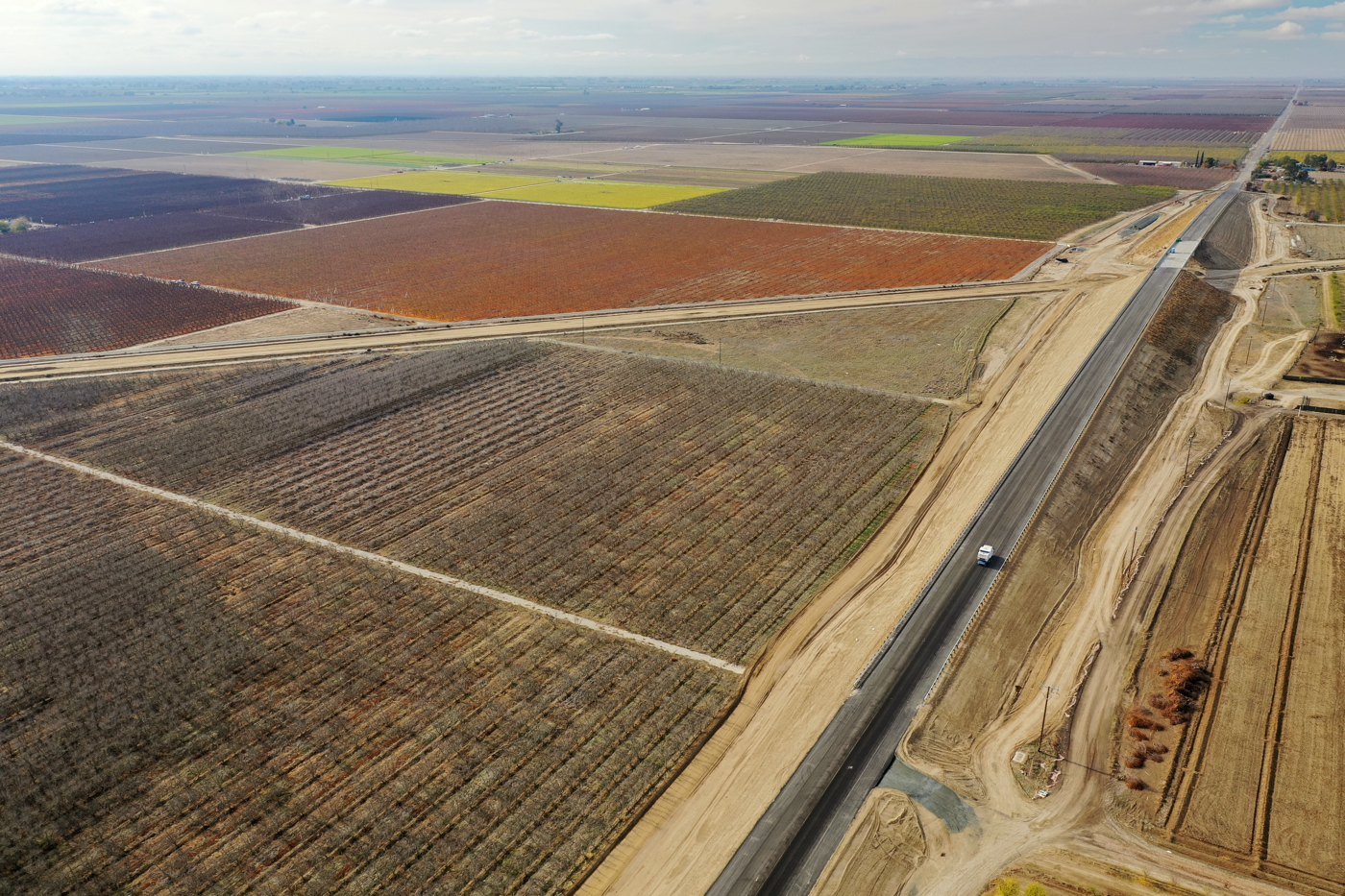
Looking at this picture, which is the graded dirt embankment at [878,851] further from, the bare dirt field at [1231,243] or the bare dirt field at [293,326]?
the bare dirt field at [1231,243]

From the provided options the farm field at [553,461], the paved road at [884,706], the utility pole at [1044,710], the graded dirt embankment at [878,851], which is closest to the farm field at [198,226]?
the farm field at [553,461]

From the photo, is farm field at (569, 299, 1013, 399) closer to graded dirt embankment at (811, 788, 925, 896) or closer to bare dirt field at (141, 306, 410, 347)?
bare dirt field at (141, 306, 410, 347)

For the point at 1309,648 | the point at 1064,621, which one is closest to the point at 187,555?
the point at 1064,621

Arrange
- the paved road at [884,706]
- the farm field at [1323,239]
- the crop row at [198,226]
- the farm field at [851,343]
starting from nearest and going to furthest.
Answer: the paved road at [884,706] → the farm field at [851,343] → the farm field at [1323,239] → the crop row at [198,226]

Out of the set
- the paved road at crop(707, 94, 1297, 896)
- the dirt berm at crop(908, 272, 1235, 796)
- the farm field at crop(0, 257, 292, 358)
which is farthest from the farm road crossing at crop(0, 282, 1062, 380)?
the paved road at crop(707, 94, 1297, 896)

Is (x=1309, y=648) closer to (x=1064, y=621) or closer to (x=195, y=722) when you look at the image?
(x=1064, y=621)

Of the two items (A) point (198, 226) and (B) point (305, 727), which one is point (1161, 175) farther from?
(B) point (305, 727)
